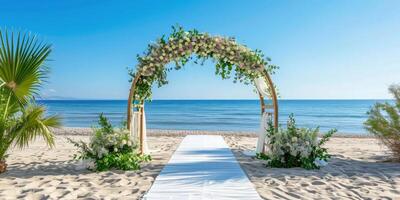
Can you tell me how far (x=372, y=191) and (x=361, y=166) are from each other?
7.20ft

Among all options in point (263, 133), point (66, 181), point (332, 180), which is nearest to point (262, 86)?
point (263, 133)

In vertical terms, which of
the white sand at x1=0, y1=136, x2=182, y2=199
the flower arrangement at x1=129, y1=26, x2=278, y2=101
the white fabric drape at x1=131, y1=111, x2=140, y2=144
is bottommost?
the white sand at x1=0, y1=136, x2=182, y2=199

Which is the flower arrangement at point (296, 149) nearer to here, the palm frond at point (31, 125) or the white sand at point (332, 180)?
the white sand at point (332, 180)

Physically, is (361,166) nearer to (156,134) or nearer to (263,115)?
(263,115)

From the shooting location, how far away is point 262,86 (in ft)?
27.6

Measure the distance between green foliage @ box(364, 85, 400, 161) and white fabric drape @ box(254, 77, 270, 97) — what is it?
229 cm

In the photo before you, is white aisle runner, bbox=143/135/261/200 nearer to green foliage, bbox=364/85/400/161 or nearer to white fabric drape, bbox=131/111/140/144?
white fabric drape, bbox=131/111/140/144

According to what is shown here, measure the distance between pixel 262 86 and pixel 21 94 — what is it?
16.1 feet

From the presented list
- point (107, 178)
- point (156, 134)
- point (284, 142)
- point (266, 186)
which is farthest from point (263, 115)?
point (156, 134)

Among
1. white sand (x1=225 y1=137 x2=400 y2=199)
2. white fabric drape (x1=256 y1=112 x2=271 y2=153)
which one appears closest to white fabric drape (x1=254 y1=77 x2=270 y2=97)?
white fabric drape (x1=256 y1=112 x2=271 y2=153)

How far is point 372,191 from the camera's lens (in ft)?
16.1

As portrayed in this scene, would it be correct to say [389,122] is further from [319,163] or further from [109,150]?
[109,150]

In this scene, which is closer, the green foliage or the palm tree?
the palm tree

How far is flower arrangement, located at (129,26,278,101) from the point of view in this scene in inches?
297
